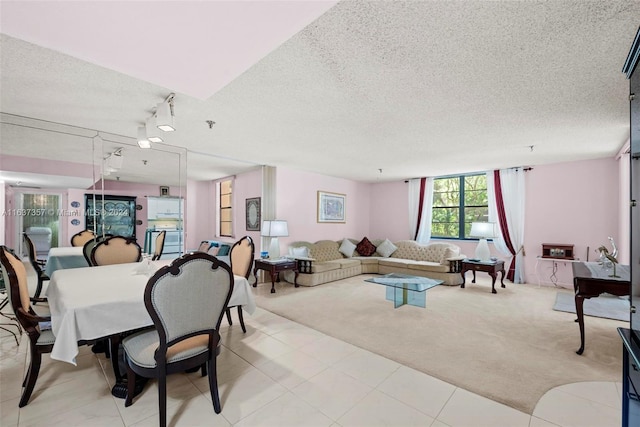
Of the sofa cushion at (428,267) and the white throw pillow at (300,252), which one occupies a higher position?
the white throw pillow at (300,252)

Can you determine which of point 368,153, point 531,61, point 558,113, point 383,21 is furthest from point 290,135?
point 558,113

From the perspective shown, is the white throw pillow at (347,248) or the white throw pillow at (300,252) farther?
the white throw pillow at (347,248)

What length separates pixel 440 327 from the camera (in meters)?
3.32

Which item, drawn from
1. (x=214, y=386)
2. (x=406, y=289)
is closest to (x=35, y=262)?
(x=214, y=386)

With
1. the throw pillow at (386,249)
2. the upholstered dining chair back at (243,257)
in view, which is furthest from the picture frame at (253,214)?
the throw pillow at (386,249)

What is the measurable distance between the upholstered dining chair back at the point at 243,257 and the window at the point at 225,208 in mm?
3597

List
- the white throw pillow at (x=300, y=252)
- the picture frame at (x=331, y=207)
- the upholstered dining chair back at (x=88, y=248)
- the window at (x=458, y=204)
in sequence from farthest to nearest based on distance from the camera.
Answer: the picture frame at (x=331, y=207) → the window at (x=458, y=204) → the white throw pillow at (x=300, y=252) → the upholstered dining chair back at (x=88, y=248)

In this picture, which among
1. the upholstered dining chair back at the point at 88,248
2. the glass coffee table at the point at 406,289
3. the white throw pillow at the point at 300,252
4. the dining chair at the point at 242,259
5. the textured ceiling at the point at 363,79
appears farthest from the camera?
the white throw pillow at the point at 300,252

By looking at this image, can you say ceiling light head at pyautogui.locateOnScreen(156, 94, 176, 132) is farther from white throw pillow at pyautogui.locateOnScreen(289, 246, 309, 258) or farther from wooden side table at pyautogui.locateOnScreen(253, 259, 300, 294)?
A: white throw pillow at pyautogui.locateOnScreen(289, 246, 309, 258)

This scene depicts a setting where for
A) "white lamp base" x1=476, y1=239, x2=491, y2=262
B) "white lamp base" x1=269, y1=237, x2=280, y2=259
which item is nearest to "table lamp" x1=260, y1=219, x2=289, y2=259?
"white lamp base" x1=269, y1=237, x2=280, y2=259

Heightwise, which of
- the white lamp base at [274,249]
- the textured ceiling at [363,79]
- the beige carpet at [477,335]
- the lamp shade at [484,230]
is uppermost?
the textured ceiling at [363,79]

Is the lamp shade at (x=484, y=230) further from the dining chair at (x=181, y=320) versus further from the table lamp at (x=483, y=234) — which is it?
the dining chair at (x=181, y=320)

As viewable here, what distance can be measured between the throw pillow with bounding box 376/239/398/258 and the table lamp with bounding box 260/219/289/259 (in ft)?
8.90

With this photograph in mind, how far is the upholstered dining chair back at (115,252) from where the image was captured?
334cm
